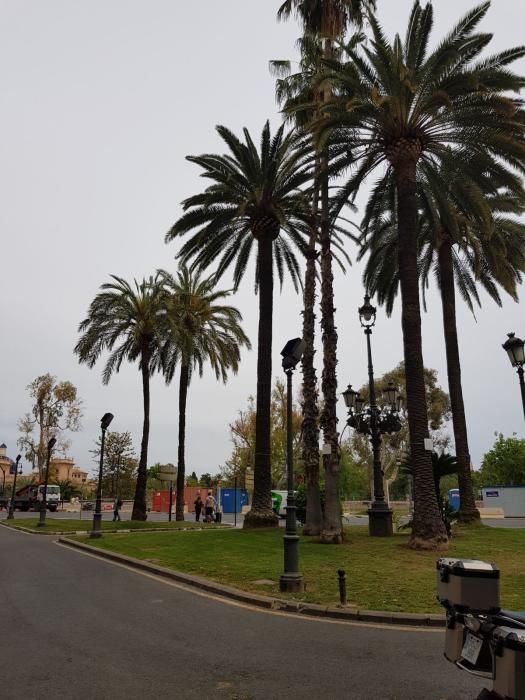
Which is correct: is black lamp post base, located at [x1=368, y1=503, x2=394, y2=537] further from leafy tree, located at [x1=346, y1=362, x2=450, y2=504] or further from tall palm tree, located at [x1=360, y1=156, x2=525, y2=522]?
leafy tree, located at [x1=346, y1=362, x2=450, y2=504]

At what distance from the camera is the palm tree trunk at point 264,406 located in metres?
19.8

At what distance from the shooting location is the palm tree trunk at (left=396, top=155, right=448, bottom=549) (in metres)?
14.3

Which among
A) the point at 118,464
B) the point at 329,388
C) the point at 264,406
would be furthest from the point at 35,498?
the point at 329,388

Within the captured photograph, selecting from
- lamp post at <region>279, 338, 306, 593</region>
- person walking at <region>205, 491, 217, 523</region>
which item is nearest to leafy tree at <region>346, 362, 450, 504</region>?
person walking at <region>205, 491, 217, 523</region>

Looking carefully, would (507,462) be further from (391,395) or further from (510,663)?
(510,663)

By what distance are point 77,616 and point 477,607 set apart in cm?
588

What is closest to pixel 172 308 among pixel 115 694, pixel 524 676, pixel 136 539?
pixel 136 539

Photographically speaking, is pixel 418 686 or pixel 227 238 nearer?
pixel 418 686

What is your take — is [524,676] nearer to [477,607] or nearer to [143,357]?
[477,607]

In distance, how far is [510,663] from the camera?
9.89 ft

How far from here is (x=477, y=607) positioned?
363cm

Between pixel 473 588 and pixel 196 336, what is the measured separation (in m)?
28.6

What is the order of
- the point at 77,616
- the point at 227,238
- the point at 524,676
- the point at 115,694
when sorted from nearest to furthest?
1. the point at 524,676
2. the point at 115,694
3. the point at 77,616
4. the point at 227,238

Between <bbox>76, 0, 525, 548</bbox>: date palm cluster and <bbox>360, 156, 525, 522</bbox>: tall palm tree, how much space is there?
68 mm
